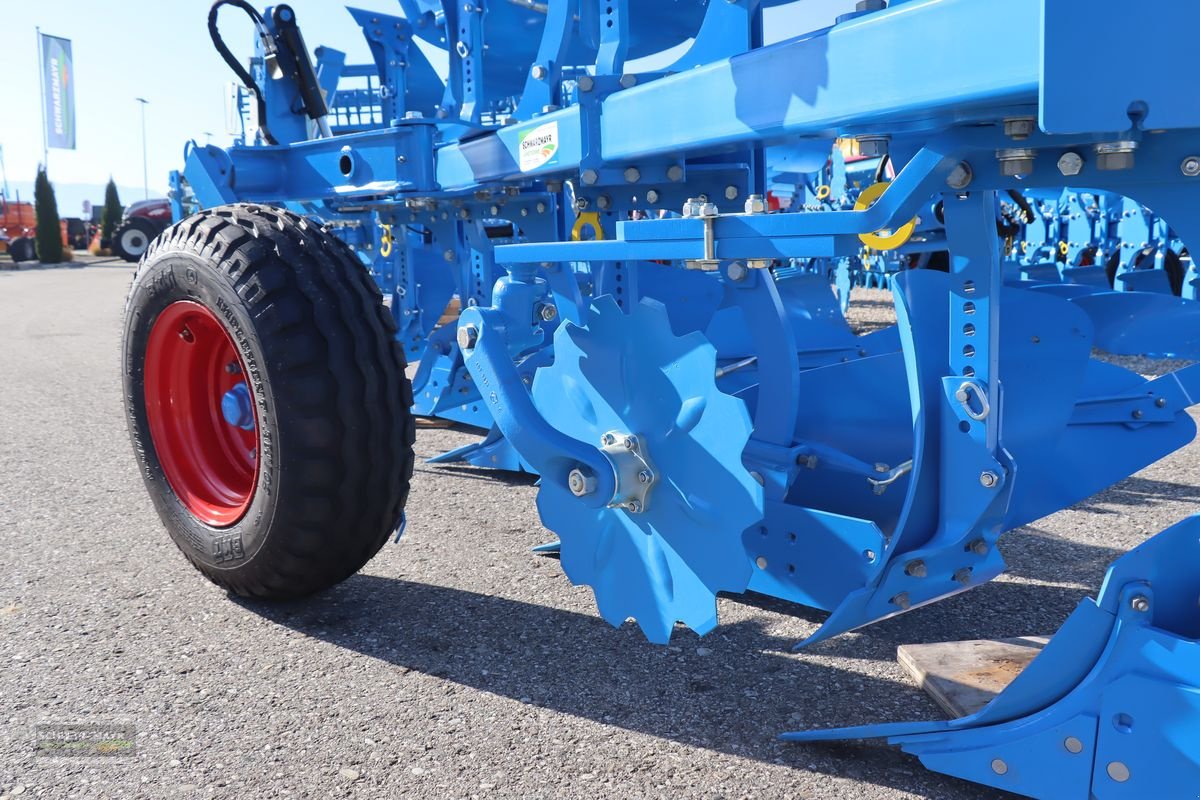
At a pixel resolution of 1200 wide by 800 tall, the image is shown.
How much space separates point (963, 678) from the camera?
2.23 m

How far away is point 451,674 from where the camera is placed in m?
2.39

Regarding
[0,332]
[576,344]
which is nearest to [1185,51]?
[576,344]

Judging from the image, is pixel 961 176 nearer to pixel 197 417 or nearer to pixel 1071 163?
pixel 1071 163

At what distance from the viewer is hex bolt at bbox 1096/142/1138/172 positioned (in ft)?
5.29

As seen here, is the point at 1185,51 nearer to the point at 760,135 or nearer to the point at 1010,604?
the point at 760,135

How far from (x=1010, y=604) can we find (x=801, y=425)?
2.50ft

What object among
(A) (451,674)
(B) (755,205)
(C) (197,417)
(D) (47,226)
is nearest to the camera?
(B) (755,205)

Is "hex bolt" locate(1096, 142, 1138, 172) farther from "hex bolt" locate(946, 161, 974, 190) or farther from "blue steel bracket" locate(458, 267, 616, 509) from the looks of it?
"blue steel bracket" locate(458, 267, 616, 509)

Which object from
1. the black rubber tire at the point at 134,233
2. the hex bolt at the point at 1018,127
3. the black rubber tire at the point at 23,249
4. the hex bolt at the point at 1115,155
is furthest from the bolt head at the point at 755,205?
the black rubber tire at the point at 23,249

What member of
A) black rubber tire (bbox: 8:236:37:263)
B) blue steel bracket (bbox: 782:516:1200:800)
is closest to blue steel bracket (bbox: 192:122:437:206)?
blue steel bracket (bbox: 782:516:1200:800)

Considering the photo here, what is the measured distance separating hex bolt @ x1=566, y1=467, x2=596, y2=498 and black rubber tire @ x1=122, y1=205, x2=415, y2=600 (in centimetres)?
61

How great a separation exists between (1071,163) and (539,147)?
139 centimetres

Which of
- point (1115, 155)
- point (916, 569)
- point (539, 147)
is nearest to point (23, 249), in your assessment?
point (539, 147)

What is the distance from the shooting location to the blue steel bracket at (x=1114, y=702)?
1.57 meters
